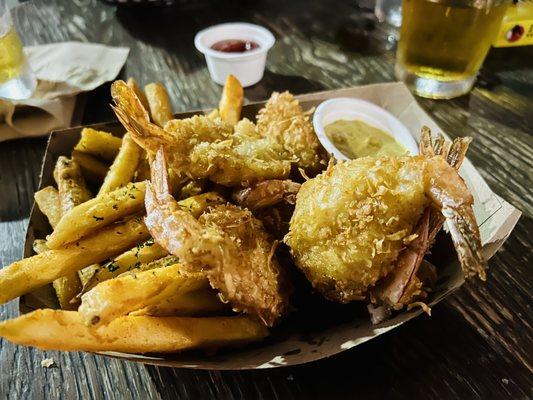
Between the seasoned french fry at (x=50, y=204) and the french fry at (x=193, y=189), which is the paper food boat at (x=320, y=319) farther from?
the french fry at (x=193, y=189)

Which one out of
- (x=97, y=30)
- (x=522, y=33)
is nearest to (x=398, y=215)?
(x=522, y=33)

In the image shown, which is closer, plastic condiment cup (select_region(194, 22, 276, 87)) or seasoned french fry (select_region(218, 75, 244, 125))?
seasoned french fry (select_region(218, 75, 244, 125))

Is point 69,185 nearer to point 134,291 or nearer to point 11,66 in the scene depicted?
point 134,291

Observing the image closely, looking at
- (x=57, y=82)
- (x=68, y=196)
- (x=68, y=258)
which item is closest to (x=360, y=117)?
(x=68, y=196)

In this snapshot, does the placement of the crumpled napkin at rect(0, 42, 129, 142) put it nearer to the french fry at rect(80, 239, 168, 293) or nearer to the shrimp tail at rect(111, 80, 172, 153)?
the shrimp tail at rect(111, 80, 172, 153)

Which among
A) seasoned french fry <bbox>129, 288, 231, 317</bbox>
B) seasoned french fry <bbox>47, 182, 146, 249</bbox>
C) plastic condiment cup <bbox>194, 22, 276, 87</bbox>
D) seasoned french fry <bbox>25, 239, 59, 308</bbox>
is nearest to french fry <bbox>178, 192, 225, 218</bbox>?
seasoned french fry <bbox>47, 182, 146, 249</bbox>

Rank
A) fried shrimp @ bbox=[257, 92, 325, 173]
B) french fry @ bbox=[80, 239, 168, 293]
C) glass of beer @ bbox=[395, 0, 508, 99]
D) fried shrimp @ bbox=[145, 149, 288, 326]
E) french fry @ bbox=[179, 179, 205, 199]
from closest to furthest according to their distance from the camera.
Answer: fried shrimp @ bbox=[145, 149, 288, 326], french fry @ bbox=[80, 239, 168, 293], french fry @ bbox=[179, 179, 205, 199], fried shrimp @ bbox=[257, 92, 325, 173], glass of beer @ bbox=[395, 0, 508, 99]

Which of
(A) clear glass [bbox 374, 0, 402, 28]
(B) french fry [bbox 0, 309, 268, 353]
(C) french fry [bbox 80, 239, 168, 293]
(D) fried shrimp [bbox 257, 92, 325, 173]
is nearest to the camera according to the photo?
(B) french fry [bbox 0, 309, 268, 353]
